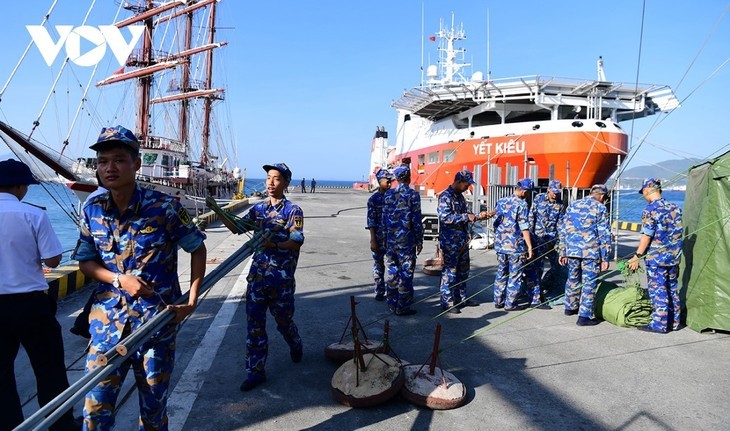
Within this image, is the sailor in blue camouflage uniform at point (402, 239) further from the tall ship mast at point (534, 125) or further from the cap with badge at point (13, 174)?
the tall ship mast at point (534, 125)

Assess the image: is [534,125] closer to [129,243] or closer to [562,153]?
[562,153]

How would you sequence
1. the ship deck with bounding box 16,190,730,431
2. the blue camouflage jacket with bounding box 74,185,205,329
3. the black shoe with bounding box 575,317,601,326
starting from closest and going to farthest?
the blue camouflage jacket with bounding box 74,185,205,329, the ship deck with bounding box 16,190,730,431, the black shoe with bounding box 575,317,601,326

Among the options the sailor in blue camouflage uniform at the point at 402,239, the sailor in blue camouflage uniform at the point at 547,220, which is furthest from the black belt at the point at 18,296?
the sailor in blue camouflage uniform at the point at 547,220

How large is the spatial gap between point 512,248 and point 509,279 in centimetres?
43

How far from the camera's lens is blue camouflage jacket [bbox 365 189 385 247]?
6.37 meters

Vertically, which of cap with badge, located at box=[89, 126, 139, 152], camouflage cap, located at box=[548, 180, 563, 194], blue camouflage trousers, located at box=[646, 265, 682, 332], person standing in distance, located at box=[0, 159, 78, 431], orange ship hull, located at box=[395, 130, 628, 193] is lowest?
blue camouflage trousers, located at box=[646, 265, 682, 332]

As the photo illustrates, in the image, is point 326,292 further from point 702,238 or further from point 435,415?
point 702,238

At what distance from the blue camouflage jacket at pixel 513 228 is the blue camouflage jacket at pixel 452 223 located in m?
0.54

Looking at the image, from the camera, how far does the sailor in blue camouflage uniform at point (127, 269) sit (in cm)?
218

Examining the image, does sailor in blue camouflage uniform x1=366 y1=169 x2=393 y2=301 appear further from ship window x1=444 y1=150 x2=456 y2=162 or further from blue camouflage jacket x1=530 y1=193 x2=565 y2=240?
ship window x1=444 y1=150 x2=456 y2=162

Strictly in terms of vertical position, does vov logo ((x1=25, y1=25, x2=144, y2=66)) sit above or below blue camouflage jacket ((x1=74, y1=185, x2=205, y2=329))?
above

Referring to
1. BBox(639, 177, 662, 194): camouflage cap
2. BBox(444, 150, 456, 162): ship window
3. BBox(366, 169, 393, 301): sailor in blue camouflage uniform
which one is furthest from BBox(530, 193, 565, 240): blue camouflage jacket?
BBox(444, 150, 456, 162): ship window

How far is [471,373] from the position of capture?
3.89 meters

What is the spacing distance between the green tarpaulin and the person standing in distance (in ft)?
18.5
